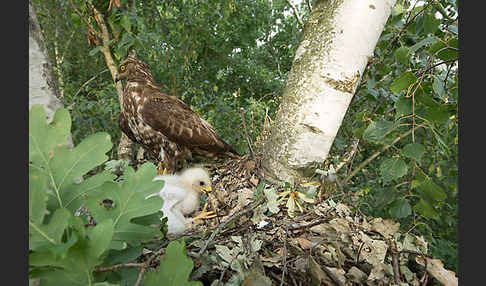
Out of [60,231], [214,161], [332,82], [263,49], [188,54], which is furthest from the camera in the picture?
[263,49]

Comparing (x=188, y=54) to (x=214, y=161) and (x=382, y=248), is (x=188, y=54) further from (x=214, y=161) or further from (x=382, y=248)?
(x=382, y=248)

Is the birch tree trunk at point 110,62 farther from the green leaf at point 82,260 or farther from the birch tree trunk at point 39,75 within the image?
the green leaf at point 82,260

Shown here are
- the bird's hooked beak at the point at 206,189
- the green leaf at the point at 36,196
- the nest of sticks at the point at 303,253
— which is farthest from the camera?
the bird's hooked beak at the point at 206,189

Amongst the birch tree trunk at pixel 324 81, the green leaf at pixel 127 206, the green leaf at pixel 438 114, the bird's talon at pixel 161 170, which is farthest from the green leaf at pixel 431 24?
the bird's talon at pixel 161 170

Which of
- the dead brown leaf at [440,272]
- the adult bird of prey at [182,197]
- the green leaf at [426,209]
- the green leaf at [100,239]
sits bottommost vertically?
the adult bird of prey at [182,197]

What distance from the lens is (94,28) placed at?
6.36 feet

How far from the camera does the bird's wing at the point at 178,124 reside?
1705mm

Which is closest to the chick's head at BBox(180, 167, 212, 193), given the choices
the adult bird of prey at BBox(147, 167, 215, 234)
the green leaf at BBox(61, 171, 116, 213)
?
the adult bird of prey at BBox(147, 167, 215, 234)

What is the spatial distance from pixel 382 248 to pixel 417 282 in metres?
0.12

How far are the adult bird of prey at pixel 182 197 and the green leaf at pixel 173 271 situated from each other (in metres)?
0.53

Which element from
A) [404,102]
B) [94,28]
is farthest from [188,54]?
[404,102]

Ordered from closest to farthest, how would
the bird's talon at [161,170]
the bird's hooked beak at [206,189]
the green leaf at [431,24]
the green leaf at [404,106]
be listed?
→ the green leaf at [404,106], the green leaf at [431,24], the bird's hooked beak at [206,189], the bird's talon at [161,170]

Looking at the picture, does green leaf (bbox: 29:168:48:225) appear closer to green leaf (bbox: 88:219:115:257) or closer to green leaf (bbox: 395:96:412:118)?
green leaf (bbox: 88:219:115:257)

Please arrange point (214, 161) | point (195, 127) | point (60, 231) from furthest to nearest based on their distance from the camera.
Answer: point (214, 161), point (195, 127), point (60, 231)
